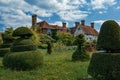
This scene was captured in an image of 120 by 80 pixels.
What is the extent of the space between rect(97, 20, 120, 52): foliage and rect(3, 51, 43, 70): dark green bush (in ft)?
22.3

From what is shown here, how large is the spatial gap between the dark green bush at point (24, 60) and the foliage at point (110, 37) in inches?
267

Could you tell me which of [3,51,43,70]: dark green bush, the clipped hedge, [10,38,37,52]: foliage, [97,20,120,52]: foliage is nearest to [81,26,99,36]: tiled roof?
[10,38,37,52]: foliage

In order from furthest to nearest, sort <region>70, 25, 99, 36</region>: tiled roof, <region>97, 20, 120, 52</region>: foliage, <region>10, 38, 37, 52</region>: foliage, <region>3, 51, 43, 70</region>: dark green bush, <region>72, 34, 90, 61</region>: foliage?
<region>70, 25, 99, 36</region>: tiled roof < <region>72, 34, 90, 61</region>: foliage < <region>10, 38, 37, 52</region>: foliage < <region>3, 51, 43, 70</region>: dark green bush < <region>97, 20, 120, 52</region>: foliage

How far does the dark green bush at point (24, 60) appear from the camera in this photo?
1855 cm

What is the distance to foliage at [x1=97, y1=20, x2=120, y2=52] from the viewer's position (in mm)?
12570

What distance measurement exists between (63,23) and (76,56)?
71289 mm

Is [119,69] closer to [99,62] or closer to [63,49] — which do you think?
[99,62]

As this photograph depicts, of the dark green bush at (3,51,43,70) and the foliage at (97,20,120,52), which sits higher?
the foliage at (97,20,120,52)

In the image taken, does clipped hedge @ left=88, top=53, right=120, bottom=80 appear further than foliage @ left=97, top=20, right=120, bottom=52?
No

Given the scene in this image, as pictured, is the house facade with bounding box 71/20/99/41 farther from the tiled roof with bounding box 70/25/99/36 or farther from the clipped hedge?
the clipped hedge

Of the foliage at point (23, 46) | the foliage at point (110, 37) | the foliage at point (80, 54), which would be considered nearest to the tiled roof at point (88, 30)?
the foliage at point (80, 54)

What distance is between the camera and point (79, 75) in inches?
605

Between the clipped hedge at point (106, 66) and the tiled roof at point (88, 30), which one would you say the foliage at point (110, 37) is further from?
the tiled roof at point (88, 30)


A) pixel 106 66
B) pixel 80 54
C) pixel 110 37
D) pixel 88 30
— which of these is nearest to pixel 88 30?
pixel 88 30
